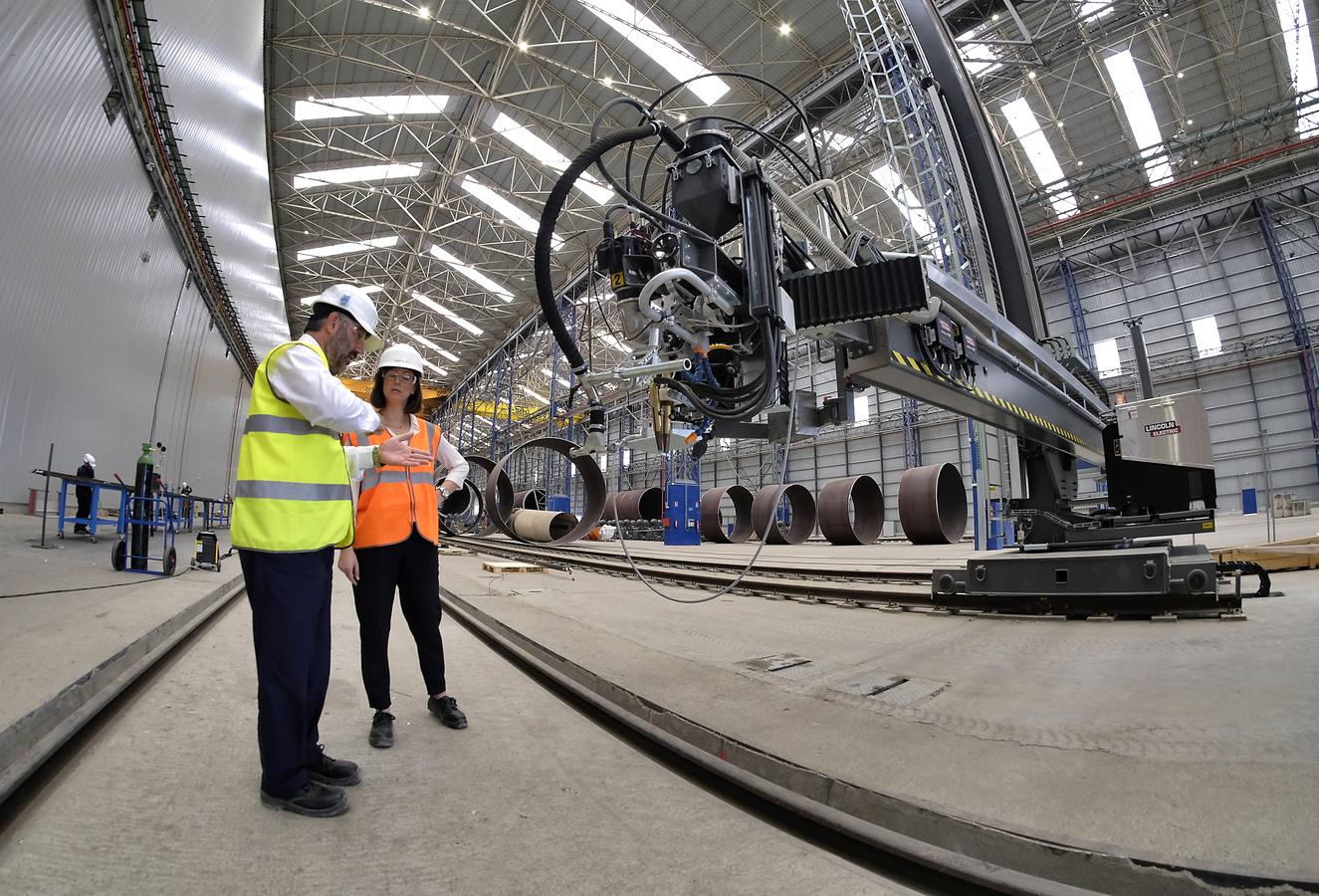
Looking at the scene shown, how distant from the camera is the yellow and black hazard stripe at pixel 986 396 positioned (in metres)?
2.65

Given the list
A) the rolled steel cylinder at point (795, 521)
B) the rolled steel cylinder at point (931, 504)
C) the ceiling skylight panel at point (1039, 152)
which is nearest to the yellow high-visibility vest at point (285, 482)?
the rolled steel cylinder at point (931, 504)

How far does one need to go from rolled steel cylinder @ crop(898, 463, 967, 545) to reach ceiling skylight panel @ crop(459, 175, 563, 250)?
13409 mm

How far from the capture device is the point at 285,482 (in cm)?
158

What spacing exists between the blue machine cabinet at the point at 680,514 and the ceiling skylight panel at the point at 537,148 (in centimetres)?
838

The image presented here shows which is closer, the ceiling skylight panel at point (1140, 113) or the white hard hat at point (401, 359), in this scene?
the white hard hat at point (401, 359)

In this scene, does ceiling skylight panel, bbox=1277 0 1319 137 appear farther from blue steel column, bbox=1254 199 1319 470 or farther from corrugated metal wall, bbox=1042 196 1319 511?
corrugated metal wall, bbox=1042 196 1319 511

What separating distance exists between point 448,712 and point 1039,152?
21885 millimetres

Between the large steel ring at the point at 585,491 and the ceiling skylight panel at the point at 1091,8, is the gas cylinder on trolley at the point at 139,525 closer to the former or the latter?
the large steel ring at the point at 585,491

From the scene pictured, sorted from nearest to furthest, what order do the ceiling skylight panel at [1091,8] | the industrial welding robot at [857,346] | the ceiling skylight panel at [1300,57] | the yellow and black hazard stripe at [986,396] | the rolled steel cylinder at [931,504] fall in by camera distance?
1. the industrial welding robot at [857,346]
2. the yellow and black hazard stripe at [986,396]
3. the rolled steel cylinder at [931,504]
4. the ceiling skylight panel at [1091,8]
5. the ceiling skylight panel at [1300,57]

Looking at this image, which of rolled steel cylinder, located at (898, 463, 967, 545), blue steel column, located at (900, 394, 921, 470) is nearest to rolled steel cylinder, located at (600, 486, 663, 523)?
rolled steel cylinder, located at (898, 463, 967, 545)

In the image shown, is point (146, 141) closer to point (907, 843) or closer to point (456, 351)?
point (907, 843)

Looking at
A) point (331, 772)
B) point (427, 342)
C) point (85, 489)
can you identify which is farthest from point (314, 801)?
point (427, 342)


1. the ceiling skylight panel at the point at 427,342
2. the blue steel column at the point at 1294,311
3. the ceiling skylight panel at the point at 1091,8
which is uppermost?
the ceiling skylight panel at the point at 1091,8

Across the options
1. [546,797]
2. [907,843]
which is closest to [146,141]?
[546,797]
